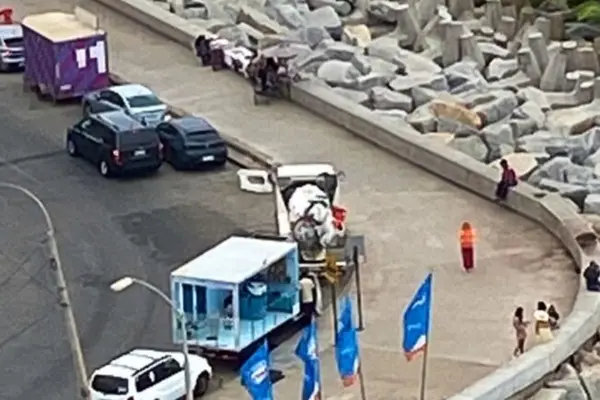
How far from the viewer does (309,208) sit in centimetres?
4266

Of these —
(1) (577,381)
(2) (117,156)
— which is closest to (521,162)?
(2) (117,156)

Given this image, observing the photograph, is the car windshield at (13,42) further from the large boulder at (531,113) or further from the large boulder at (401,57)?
the large boulder at (531,113)

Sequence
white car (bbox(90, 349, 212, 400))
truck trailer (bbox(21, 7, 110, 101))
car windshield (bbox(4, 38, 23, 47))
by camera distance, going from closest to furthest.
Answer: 1. white car (bbox(90, 349, 212, 400))
2. truck trailer (bbox(21, 7, 110, 101))
3. car windshield (bbox(4, 38, 23, 47))

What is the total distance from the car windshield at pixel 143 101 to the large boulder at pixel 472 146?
695 cm

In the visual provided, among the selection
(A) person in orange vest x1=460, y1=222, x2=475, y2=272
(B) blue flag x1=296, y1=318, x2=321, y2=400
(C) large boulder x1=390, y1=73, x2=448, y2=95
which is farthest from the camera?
(C) large boulder x1=390, y1=73, x2=448, y2=95

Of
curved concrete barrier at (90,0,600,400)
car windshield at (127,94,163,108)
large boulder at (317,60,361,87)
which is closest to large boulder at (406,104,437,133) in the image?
curved concrete barrier at (90,0,600,400)

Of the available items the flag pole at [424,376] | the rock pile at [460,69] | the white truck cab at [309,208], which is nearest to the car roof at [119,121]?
the white truck cab at [309,208]

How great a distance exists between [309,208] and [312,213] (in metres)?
0.27

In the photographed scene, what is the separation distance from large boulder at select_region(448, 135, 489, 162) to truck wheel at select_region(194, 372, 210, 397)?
12.7m

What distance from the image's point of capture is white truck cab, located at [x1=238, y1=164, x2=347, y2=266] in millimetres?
42156

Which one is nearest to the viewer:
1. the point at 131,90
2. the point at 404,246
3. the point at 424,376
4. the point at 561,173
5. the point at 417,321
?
the point at 417,321

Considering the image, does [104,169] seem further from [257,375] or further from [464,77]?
[257,375]

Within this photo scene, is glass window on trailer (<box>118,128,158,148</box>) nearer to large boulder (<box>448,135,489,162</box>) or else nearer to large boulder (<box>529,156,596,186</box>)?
large boulder (<box>448,135,489,162</box>)

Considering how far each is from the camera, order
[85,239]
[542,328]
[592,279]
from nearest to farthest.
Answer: [542,328]
[592,279]
[85,239]
